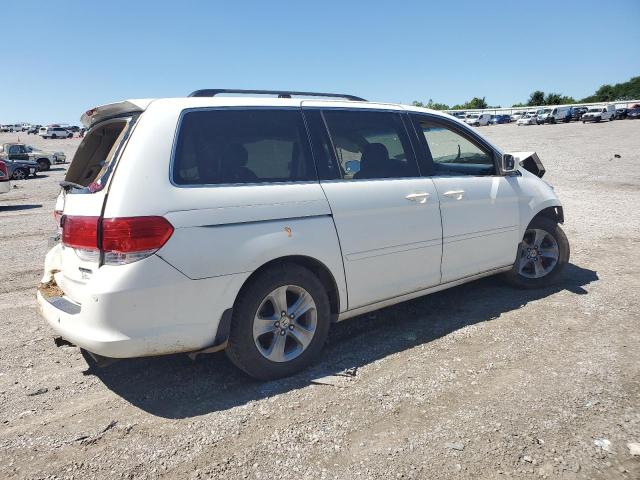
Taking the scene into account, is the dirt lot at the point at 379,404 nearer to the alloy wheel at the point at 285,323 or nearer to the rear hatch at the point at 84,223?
the alloy wheel at the point at 285,323

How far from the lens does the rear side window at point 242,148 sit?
9.98 feet

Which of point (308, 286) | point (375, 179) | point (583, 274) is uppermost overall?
point (375, 179)

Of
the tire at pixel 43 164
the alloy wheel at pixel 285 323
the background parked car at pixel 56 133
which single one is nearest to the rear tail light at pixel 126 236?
the alloy wheel at pixel 285 323

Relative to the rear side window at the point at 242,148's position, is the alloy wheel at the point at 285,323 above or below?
below

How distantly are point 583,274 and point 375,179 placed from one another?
11.2ft

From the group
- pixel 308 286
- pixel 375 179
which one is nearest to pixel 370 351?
pixel 308 286

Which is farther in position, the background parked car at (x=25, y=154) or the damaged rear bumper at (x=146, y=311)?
the background parked car at (x=25, y=154)

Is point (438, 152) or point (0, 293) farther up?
point (438, 152)

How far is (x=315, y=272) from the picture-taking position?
356 cm

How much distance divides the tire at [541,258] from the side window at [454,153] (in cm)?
90

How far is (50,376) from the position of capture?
3602 millimetres

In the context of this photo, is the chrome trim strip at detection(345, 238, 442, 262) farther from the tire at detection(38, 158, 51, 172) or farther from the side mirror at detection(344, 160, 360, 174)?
the tire at detection(38, 158, 51, 172)

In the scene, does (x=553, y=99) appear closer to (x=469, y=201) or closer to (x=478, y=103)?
(x=478, y=103)

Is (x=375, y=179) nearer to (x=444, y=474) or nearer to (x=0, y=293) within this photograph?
(x=444, y=474)
